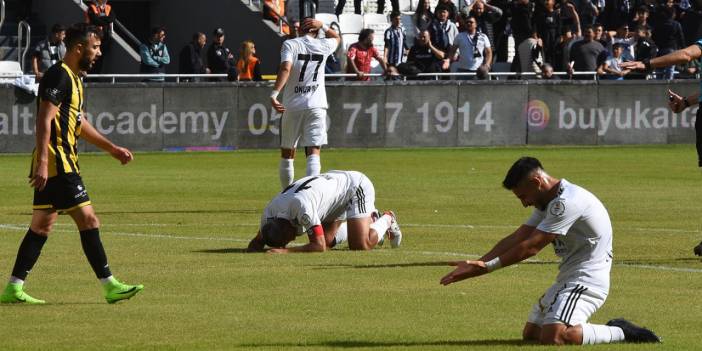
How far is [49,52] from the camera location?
32594 mm

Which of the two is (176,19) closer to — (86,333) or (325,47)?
(325,47)

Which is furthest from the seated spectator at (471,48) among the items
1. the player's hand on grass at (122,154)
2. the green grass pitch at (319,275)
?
the player's hand on grass at (122,154)

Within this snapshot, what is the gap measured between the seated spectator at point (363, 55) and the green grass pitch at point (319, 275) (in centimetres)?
807

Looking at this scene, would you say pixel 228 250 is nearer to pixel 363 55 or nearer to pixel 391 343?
pixel 391 343

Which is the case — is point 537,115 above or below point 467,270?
below

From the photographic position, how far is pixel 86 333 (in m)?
9.98

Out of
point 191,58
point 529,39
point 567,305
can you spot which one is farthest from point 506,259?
point 529,39

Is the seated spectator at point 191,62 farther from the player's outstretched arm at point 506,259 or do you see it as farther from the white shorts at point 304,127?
the player's outstretched arm at point 506,259

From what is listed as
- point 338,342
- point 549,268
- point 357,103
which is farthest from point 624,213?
point 357,103

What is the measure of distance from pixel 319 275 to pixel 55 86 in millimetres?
3065

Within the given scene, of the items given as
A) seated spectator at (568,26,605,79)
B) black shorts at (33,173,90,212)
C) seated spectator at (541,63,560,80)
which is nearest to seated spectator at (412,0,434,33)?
seated spectator at (568,26,605,79)

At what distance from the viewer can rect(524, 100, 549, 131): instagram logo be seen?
33.5 metres

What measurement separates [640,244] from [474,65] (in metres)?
18.6

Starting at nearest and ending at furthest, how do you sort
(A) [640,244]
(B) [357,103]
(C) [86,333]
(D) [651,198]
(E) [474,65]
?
(C) [86,333], (A) [640,244], (D) [651,198], (B) [357,103], (E) [474,65]
